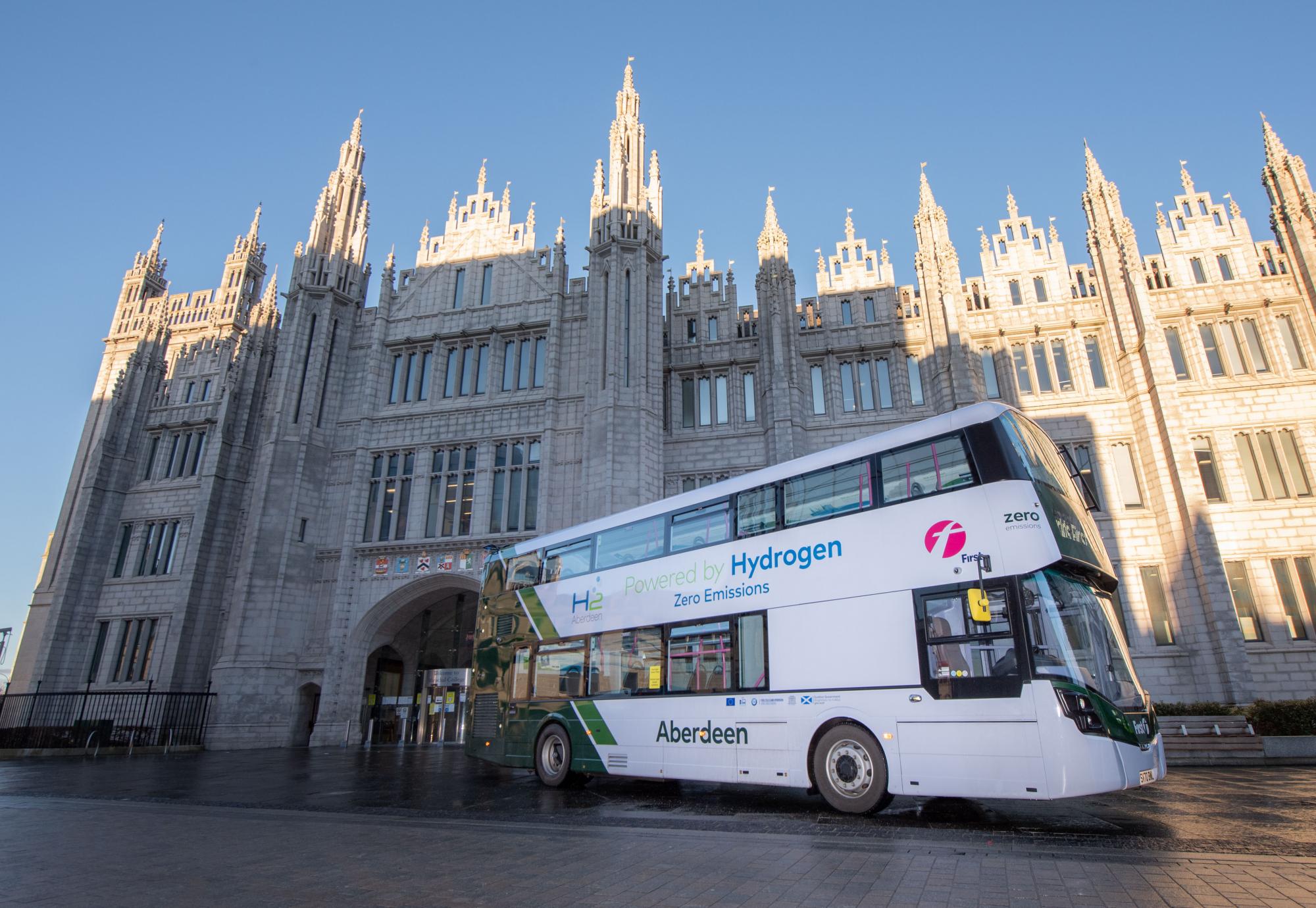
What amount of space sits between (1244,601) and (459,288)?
106ft

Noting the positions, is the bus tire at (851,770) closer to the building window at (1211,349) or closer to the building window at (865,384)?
the building window at (865,384)

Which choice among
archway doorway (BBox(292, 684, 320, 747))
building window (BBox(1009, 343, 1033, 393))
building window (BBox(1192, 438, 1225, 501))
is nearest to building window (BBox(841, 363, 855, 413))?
building window (BBox(1009, 343, 1033, 393))

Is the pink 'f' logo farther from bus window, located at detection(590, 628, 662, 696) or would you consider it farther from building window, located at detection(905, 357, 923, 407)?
building window, located at detection(905, 357, 923, 407)

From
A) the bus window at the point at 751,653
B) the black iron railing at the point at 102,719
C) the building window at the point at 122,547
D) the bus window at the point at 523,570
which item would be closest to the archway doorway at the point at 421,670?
the black iron railing at the point at 102,719

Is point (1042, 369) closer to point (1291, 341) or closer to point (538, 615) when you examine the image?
point (1291, 341)

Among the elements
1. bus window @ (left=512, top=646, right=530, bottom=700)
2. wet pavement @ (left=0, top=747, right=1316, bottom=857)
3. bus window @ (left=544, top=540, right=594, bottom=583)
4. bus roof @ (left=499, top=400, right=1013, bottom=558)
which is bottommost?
wet pavement @ (left=0, top=747, right=1316, bottom=857)

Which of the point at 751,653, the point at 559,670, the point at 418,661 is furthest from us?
the point at 418,661

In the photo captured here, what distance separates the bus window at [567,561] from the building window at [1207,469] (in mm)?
22428

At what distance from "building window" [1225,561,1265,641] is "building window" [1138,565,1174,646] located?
1839 millimetres

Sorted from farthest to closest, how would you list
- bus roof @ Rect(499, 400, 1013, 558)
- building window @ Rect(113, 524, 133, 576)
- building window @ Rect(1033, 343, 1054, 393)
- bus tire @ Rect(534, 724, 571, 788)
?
building window @ Rect(113, 524, 133, 576) < building window @ Rect(1033, 343, 1054, 393) < bus tire @ Rect(534, 724, 571, 788) < bus roof @ Rect(499, 400, 1013, 558)

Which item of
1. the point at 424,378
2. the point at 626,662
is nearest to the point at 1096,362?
the point at 626,662

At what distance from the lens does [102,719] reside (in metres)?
28.0

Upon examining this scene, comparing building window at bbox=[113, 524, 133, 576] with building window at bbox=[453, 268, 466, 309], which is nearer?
building window at bbox=[453, 268, 466, 309]

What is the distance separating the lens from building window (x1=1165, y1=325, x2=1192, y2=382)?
25891mm
